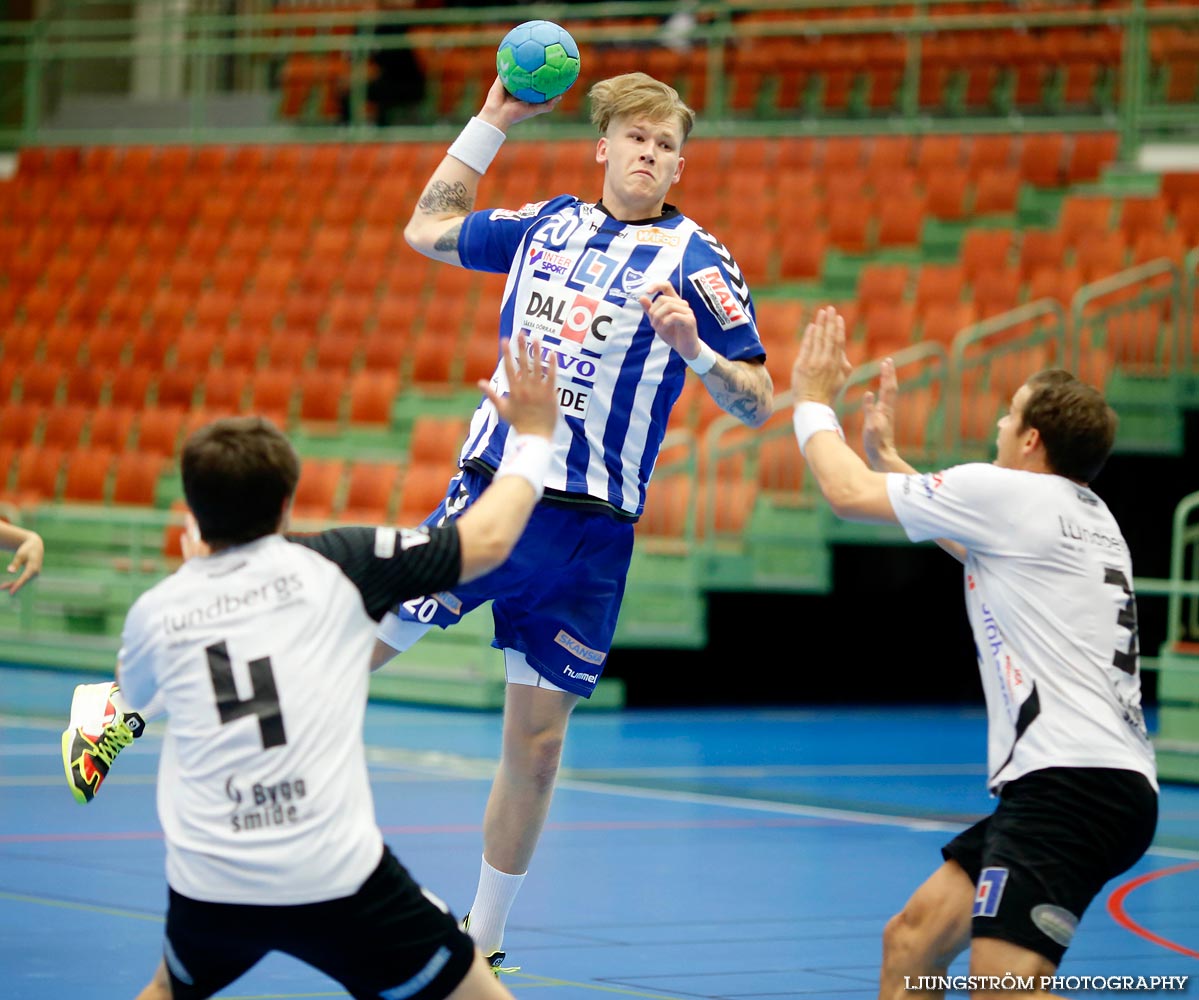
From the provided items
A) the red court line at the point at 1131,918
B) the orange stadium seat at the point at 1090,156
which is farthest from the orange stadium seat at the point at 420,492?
the red court line at the point at 1131,918

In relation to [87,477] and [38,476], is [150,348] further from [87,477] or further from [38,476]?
[87,477]

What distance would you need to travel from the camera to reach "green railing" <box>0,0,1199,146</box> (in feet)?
53.8

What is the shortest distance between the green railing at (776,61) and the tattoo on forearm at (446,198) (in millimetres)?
11066

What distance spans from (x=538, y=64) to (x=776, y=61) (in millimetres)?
13796

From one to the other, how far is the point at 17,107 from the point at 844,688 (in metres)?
13.0

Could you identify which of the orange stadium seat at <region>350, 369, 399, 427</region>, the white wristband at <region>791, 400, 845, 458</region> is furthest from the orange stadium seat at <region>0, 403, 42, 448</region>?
the white wristband at <region>791, 400, 845, 458</region>

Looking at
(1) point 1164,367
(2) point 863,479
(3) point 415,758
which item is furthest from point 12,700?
(2) point 863,479

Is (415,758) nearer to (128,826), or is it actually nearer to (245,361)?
(128,826)

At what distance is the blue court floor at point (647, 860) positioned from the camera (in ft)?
18.3

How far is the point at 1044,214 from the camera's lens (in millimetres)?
15766

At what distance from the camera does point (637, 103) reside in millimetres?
5258

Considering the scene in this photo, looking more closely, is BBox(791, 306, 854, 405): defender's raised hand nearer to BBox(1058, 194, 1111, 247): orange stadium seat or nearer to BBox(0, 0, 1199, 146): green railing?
BBox(1058, 194, 1111, 247): orange stadium seat

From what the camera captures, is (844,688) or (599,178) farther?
(599,178)

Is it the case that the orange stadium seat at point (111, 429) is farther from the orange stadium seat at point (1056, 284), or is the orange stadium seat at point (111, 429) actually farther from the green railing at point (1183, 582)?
the green railing at point (1183, 582)
